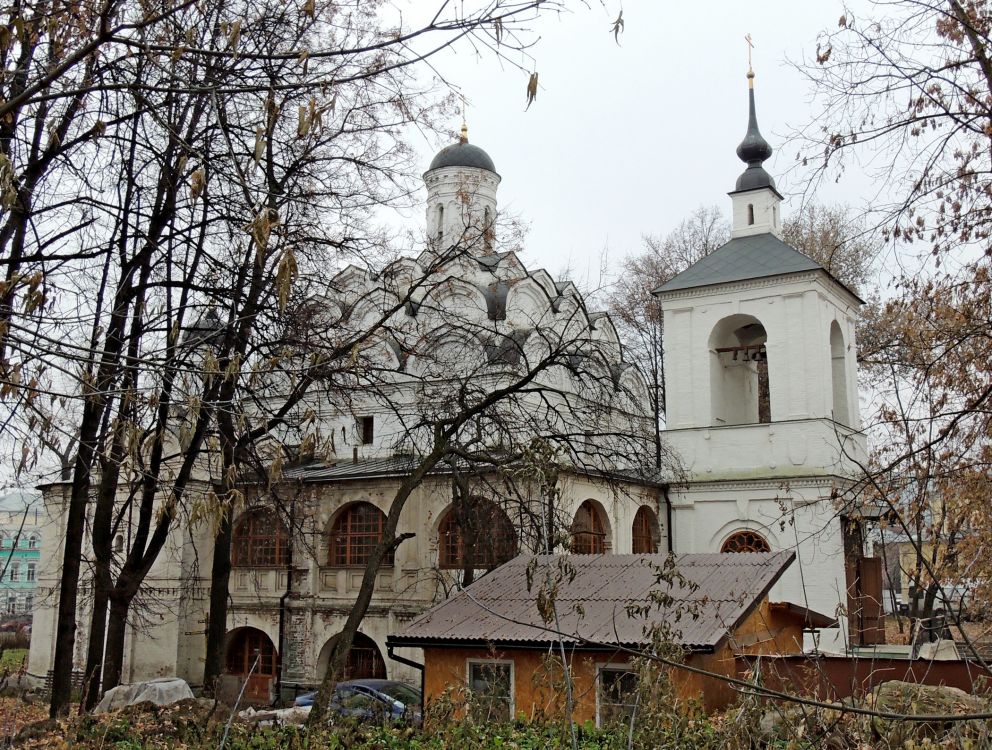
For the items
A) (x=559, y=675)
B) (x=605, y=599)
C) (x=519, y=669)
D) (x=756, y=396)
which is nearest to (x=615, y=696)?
(x=605, y=599)

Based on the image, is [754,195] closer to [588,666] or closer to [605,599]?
[605,599]

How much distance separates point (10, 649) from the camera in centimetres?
3588

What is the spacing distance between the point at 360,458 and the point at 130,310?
15653 mm

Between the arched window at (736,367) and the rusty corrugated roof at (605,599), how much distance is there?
1090 cm

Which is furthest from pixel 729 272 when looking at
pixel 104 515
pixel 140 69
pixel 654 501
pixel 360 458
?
pixel 140 69

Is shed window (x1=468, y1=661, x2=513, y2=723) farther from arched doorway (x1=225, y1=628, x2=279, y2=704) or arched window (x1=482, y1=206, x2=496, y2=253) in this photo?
arched doorway (x1=225, y1=628, x2=279, y2=704)

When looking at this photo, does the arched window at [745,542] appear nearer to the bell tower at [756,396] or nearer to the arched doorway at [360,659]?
the bell tower at [756,396]

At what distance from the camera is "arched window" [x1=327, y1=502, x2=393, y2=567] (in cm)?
2247

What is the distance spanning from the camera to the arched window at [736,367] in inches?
889

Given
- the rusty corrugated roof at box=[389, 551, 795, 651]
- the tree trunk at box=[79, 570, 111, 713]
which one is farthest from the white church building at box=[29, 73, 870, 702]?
the tree trunk at box=[79, 570, 111, 713]

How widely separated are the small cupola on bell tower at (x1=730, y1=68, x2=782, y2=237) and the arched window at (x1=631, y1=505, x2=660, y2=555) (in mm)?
6667

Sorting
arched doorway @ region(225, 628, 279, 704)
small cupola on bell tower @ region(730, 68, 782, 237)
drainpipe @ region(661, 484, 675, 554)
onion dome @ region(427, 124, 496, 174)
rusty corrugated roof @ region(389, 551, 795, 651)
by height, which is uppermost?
onion dome @ region(427, 124, 496, 174)

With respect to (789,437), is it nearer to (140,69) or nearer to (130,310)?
(130,310)

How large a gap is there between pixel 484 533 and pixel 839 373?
10047mm
